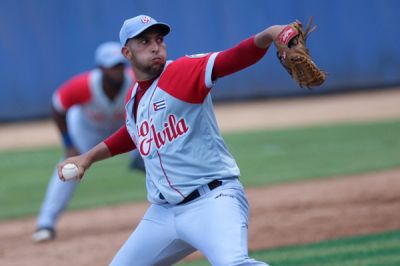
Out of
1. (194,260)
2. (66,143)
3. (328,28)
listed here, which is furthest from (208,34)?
(194,260)

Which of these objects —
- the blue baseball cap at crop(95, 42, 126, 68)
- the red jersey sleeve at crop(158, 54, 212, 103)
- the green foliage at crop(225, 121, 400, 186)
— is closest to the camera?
the red jersey sleeve at crop(158, 54, 212, 103)

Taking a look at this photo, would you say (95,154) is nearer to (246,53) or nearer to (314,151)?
(246,53)

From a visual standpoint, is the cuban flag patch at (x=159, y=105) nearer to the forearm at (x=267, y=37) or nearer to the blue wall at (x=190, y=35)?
the forearm at (x=267, y=37)

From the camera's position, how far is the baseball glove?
13.8 feet

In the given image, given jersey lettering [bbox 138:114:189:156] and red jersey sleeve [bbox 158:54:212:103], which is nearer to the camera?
red jersey sleeve [bbox 158:54:212:103]

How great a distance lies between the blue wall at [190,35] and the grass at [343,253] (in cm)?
1017

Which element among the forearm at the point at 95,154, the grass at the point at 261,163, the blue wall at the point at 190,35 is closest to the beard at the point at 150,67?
the forearm at the point at 95,154

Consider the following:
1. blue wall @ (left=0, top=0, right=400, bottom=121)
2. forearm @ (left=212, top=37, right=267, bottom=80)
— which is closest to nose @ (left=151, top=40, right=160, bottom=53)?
forearm @ (left=212, top=37, right=267, bottom=80)

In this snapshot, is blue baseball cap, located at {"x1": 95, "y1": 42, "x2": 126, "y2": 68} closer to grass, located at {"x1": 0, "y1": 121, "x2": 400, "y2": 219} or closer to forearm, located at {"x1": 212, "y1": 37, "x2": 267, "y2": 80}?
grass, located at {"x1": 0, "y1": 121, "x2": 400, "y2": 219}

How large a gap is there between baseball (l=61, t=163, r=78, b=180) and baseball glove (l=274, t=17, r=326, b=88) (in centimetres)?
146

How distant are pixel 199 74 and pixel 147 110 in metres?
0.44

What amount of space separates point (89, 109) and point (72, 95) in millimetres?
340

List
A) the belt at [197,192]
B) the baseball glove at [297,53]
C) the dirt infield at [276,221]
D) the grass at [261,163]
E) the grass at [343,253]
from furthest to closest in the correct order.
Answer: the grass at [261,163] → the dirt infield at [276,221] → the grass at [343,253] → the belt at [197,192] → the baseball glove at [297,53]

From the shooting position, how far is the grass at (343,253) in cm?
643
